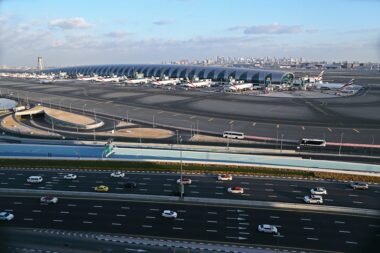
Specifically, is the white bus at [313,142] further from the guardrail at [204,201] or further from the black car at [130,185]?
the black car at [130,185]

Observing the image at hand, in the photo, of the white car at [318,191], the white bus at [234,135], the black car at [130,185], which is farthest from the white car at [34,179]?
the white bus at [234,135]

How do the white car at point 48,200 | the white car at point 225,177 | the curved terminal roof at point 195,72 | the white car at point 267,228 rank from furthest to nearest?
1. the curved terminal roof at point 195,72
2. the white car at point 225,177
3. the white car at point 48,200
4. the white car at point 267,228

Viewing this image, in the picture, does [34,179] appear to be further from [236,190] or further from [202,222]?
[236,190]

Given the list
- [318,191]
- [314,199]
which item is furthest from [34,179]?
[318,191]

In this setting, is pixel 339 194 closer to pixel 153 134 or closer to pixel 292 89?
pixel 153 134

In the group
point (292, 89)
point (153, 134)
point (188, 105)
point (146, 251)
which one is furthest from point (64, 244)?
point (292, 89)

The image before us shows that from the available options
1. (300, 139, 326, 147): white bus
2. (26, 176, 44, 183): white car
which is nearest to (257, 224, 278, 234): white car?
(26, 176, 44, 183): white car
